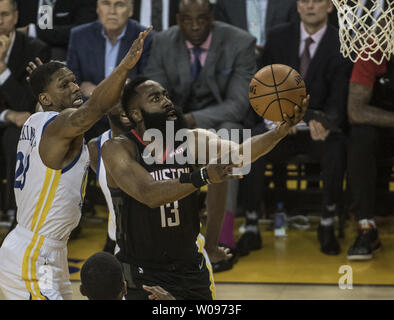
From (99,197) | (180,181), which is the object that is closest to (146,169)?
(180,181)

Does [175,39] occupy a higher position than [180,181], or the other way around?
[175,39]

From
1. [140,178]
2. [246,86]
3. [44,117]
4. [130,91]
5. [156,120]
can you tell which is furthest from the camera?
[246,86]

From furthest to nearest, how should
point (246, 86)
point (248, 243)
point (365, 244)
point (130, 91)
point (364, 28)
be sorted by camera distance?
point (246, 86) → point (248, 243) → point (365, 244) → point (364, 28) → point (130, 91)

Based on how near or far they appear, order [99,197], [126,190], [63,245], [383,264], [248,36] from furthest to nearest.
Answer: [99,197]
[248,36]
[383,264]
[63,245]
[126,190]

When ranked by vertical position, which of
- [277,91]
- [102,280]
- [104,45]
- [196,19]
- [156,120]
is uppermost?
[196,19]

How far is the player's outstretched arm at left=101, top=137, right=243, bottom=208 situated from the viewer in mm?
3314

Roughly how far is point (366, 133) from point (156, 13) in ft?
8.31

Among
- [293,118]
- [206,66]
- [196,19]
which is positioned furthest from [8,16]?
[293,118]

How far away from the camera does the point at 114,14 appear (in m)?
6.48

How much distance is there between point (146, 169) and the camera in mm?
3957

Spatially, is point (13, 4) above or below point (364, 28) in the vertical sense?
above

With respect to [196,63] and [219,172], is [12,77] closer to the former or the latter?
[196,63]

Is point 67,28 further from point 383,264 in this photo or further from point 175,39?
point 383,264
